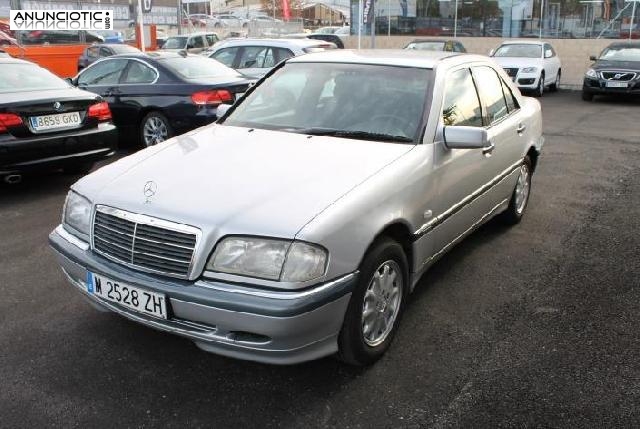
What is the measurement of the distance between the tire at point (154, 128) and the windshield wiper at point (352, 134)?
483cm

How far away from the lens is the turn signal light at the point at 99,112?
21.5 ft

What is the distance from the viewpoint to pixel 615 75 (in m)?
15.1

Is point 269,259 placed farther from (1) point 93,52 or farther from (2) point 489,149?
(1) point 93,52

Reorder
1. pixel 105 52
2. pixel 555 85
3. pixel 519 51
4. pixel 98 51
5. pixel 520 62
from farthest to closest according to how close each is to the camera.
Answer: pixel 98 51 → pixel 105 52 → pixel 555 85 → pixel 519 51 → pixel 520 62

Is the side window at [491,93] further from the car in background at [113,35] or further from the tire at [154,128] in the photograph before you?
the car in background at [113,35]

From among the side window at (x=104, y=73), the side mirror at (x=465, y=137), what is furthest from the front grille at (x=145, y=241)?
the side window at (x=104, y=73)

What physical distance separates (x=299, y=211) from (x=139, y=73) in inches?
262

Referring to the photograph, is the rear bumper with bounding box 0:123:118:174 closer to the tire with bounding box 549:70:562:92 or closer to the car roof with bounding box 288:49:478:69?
the car roof with bounding box 288:49:478:69

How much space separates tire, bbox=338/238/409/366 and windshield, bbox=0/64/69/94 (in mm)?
4921

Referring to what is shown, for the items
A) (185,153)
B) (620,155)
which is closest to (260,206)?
(185,153)

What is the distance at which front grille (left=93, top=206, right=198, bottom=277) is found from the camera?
107 inches

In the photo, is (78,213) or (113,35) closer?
(78,213)

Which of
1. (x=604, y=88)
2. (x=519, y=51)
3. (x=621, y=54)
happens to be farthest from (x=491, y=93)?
(x=519, y=51)

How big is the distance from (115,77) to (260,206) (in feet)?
22.7
